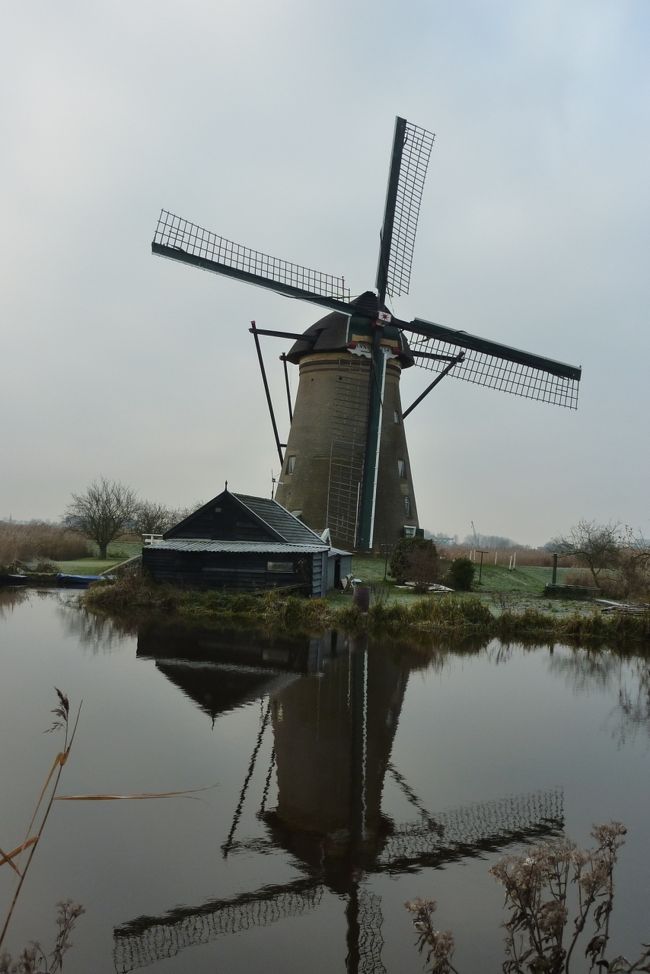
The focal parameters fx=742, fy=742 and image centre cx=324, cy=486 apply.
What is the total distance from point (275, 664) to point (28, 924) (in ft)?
23.9

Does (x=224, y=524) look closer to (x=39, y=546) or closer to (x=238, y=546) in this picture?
(x=238, y=546)

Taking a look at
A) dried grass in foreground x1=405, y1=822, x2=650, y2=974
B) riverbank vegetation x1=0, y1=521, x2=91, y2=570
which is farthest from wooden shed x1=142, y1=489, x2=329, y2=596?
dried grass in foreground x1=405, y1=822, x2=650, y2=974

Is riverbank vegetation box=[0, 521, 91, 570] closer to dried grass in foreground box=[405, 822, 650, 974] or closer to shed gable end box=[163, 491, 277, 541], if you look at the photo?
shed gable end box=[163, 491, 277, 541]

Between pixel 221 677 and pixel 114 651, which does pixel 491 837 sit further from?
pixel 114 651

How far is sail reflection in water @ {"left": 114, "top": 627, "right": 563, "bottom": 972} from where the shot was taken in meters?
4.05

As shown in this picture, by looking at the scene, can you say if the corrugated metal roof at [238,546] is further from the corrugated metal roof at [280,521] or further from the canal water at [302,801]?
the canal water at [302,801]

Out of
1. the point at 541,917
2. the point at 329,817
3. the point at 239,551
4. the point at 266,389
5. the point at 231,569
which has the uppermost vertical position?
the point at 266,389

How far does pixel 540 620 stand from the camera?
624 inches

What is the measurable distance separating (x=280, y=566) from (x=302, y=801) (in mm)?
12266

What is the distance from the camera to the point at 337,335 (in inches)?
942

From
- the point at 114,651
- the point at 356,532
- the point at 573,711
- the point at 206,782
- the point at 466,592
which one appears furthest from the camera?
the point at 356,532

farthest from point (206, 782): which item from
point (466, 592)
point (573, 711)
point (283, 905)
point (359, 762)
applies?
point (466, 592)

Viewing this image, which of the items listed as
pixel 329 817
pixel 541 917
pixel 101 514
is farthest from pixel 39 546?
pixel 541 917

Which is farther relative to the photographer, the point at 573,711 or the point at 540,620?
the point at 540,620
